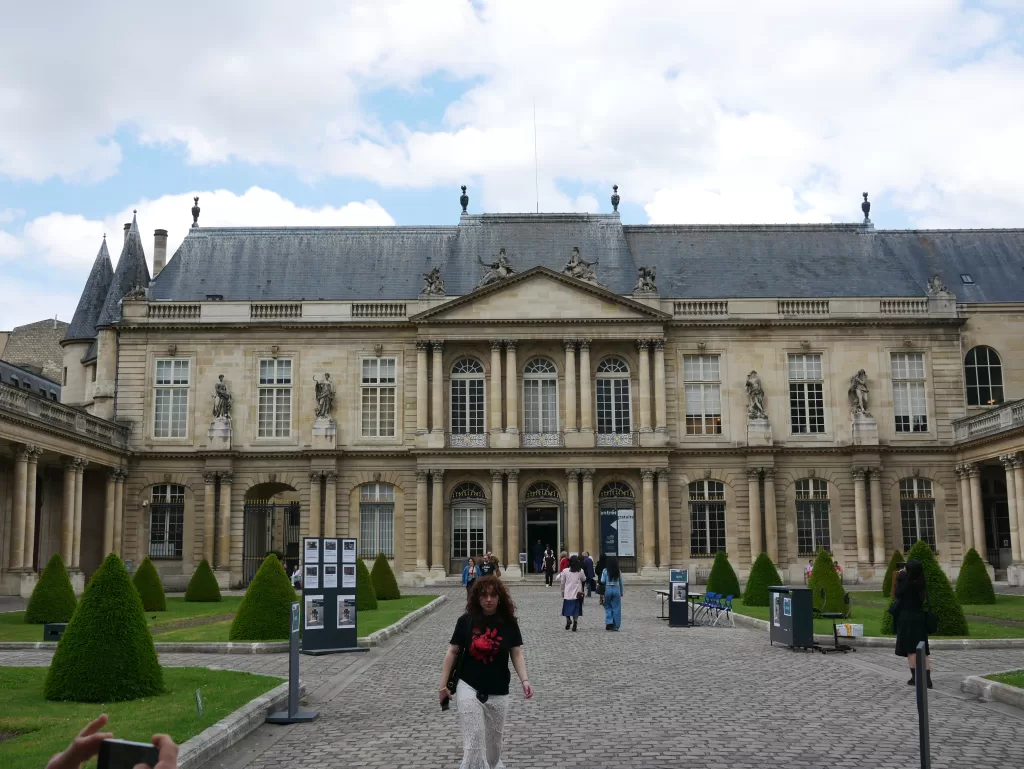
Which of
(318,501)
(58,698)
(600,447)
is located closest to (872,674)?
(58,698)

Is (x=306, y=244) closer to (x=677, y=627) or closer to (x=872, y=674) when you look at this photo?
(x=677, y=627)

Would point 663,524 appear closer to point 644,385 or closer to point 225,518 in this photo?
point 644,385

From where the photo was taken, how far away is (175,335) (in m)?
45.9

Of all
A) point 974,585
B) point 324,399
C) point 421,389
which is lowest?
point 974,585

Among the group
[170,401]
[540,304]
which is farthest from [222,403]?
[540,304]

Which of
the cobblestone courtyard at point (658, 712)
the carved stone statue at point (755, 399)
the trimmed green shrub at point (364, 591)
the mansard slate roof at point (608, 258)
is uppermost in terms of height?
the mansard slate roof at point (608, 258)

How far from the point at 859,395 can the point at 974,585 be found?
1710 cm

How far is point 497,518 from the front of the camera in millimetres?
44344

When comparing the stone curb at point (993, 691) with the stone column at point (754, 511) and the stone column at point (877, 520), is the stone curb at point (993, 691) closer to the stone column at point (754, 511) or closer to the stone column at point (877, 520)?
the stone column at point (754, 511)

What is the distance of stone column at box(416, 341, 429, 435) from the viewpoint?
45.0 m

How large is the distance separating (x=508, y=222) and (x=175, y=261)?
1482cm

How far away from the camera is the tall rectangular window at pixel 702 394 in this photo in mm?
45844

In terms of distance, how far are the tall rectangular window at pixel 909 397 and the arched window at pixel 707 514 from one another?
7879 millimetres

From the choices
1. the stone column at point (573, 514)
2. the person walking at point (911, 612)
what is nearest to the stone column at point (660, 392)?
the stone column at point (573, 514)
